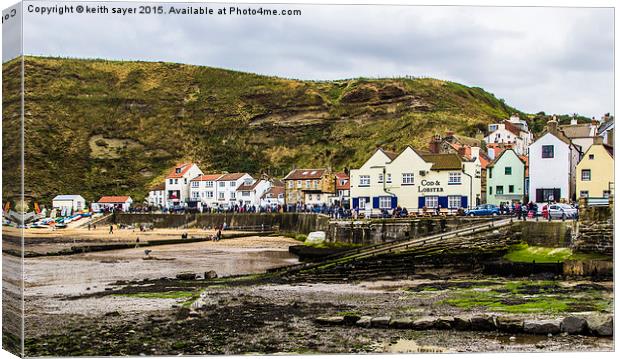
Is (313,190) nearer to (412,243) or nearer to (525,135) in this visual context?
(412,243)

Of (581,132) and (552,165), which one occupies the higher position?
(581,132)

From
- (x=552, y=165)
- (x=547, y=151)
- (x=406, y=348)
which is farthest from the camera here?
(x=547, y=151)

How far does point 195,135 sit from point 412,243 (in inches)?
225

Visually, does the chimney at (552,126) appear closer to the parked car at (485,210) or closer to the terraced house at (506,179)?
the terraced house at (506,179)

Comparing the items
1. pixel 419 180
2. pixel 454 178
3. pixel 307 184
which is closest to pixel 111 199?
pixel 307 184

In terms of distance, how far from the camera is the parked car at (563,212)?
1921cm

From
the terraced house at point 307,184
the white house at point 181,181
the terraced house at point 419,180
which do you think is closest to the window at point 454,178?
the terraced house at point 419,180

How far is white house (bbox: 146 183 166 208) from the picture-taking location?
65.7ft

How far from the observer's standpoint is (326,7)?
54.5 ft

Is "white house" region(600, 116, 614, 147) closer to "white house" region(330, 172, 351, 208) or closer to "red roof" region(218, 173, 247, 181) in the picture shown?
"white house" region(330, 172, 351, 208)

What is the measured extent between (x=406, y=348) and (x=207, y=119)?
7068 mm

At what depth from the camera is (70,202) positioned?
1789 cm

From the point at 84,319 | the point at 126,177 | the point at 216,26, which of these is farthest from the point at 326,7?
the point at 84,319

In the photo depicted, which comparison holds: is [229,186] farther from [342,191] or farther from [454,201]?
[454,201]
